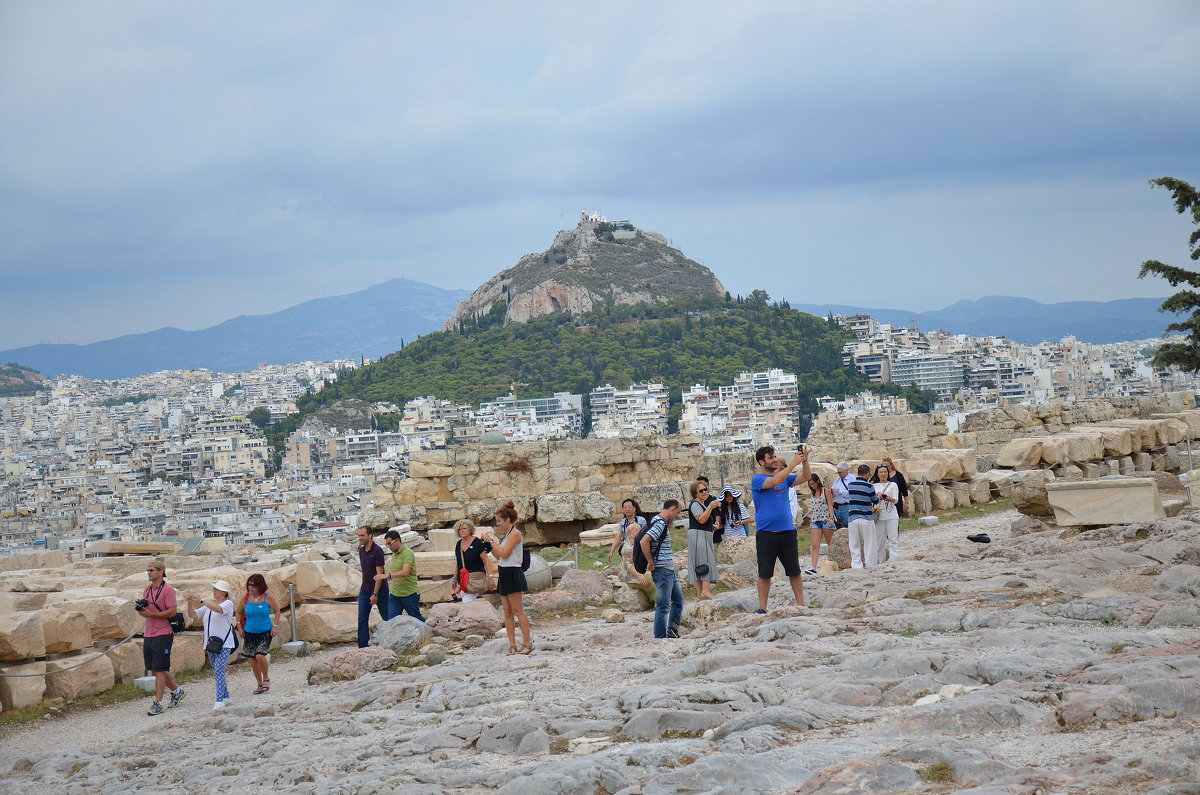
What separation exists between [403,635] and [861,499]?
18.4ft

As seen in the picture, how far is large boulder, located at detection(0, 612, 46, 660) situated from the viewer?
1025 cm

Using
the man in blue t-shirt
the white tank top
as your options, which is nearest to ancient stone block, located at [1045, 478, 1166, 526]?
the man in blue t-shirt

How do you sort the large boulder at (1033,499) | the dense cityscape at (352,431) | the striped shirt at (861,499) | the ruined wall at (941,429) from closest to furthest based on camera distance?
the striped shirt at (861,499) → the large boulder at (1033,499) → the ruined wall at (941,429) → the dense cityscape at (352,431)

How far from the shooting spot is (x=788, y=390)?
412 feet

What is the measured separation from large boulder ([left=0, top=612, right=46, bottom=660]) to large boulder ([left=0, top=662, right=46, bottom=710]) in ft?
0.55

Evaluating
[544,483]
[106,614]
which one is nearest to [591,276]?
[544,483]

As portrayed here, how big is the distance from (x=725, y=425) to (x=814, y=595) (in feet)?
337

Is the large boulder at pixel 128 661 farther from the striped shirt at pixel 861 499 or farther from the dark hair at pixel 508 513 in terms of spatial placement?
the striped shirt at pixel 861 499

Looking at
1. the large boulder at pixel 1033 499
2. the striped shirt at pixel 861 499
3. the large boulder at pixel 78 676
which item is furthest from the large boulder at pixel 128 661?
the large boulder at pixel 1033 499

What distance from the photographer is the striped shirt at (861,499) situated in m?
12.9

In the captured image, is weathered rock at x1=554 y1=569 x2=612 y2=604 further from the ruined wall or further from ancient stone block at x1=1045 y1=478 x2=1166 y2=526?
the ruined wall

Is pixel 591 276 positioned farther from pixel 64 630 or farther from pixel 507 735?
pixel 507 735

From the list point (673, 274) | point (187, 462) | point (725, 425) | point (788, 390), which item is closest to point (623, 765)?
point (725, 425)

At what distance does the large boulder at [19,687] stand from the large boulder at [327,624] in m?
2.99
